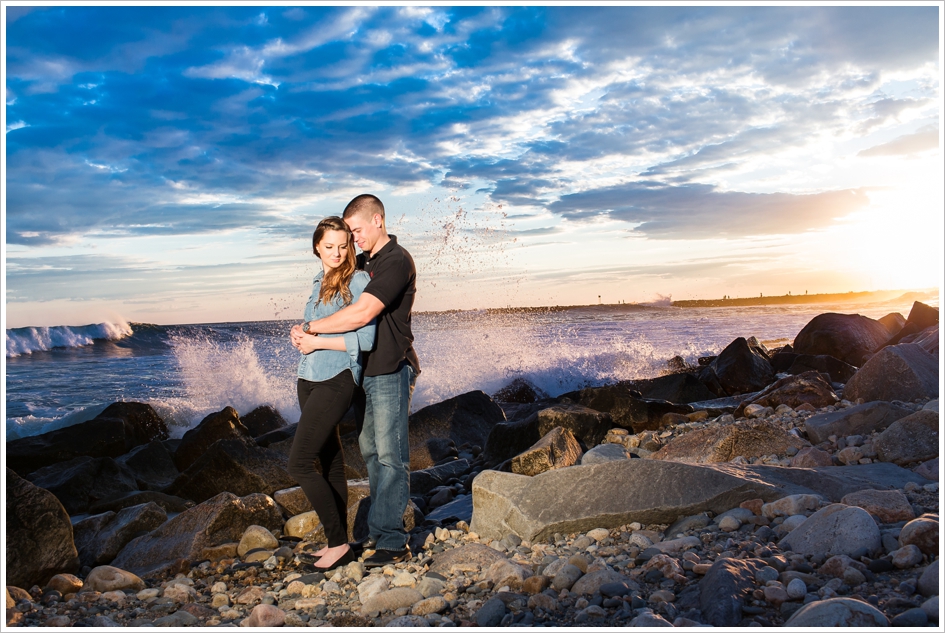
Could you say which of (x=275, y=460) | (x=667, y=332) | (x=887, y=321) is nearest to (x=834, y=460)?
(x=275, y=460)

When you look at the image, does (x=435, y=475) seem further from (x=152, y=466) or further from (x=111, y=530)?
(x=152, y=466)

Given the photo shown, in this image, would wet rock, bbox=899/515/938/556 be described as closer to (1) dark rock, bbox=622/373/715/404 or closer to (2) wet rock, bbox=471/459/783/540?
(2) wet rock, bbox=471/459/783/540

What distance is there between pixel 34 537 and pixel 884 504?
525 centimetres

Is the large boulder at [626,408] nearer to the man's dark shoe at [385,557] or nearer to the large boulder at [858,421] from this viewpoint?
the large boulder at [858,421]

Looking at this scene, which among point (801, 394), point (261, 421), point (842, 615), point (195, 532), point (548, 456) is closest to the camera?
point (842, 615)

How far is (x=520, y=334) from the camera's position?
25.2 m

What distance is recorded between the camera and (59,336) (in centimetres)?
2489

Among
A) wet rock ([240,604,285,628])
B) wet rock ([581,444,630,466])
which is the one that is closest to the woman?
wet rock ([240,604,285,628])

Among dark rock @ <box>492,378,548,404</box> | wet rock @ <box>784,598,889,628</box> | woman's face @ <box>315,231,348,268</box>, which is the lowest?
dark rock @ <box>492,378,548,404</box>

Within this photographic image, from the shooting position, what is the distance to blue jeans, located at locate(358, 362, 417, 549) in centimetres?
401

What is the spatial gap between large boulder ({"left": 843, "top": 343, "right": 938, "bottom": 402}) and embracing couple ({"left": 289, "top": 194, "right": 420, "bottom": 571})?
5.98 metres

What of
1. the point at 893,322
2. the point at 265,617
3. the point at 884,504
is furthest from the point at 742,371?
the point at 265,617

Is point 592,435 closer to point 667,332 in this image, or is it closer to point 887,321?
point 887,321

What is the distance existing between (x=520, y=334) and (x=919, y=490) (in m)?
20.9
